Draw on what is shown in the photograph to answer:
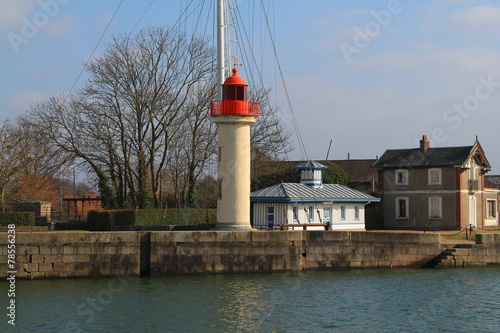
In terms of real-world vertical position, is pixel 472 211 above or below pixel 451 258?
above

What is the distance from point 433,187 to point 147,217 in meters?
19.6

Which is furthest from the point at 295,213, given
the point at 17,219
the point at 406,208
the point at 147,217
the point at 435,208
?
the point at 17,219

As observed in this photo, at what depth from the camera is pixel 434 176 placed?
1796 inches

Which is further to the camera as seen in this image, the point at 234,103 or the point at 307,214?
the point at 307,214

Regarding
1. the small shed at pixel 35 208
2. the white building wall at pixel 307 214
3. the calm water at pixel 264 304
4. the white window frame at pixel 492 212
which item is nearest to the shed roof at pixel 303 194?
the white building wall at pixel 307 214

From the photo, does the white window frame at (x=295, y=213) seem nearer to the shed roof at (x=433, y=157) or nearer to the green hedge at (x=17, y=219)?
the shed roof at (x=433, y=157)

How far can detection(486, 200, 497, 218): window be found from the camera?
1902 inches

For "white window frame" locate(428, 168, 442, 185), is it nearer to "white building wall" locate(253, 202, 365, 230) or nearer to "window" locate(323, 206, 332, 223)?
"white building wall" locate(253, 202, 365, 230)

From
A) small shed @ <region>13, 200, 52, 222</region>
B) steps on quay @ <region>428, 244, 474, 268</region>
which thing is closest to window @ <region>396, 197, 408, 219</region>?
steps on quay @ <region>428, 244, 474, 268</region>

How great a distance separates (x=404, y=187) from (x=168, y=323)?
1217 inches

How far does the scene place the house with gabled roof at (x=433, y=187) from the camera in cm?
4462

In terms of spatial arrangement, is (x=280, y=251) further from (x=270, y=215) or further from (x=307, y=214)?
(x=307, y=214)

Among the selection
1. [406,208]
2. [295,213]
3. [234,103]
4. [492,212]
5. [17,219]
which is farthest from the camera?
[492,212]

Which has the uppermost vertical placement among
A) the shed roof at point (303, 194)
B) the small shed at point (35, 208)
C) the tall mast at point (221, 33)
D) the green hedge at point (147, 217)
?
the tall mast at point (221, 33)
